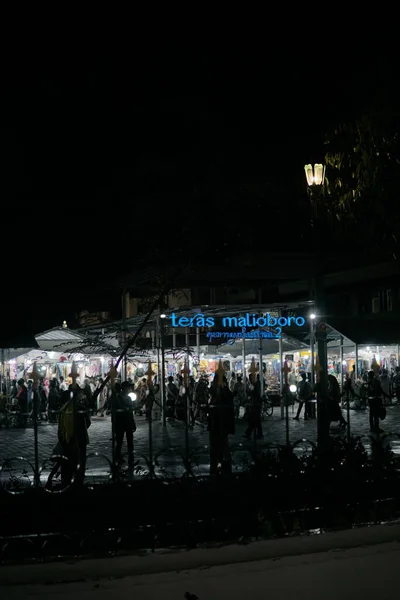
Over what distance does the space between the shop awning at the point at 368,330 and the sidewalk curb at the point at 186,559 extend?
56.2 ft

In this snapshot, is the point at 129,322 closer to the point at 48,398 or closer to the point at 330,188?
the point at 48,398

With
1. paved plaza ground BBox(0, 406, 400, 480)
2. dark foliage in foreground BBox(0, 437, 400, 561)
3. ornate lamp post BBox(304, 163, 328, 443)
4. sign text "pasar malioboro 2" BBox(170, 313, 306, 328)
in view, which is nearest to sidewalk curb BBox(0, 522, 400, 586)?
dark foliage in foreground BBox(0, 437, 400, 561)

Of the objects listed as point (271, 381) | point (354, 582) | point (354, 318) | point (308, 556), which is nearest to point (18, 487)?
point (308, 556)

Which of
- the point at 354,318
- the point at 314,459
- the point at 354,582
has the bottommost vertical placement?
the point at 354,582

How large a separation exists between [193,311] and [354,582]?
56.5 ft

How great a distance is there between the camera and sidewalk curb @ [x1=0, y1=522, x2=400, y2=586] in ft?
19.1

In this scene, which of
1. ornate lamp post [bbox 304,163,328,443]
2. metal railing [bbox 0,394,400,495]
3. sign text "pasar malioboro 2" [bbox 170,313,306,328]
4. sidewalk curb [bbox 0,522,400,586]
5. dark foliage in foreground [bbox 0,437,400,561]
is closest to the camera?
sidewalk curb [bbox 0,522,400,586]

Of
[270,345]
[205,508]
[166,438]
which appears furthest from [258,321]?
[205,508]

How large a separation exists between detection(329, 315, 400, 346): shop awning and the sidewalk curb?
56.2ft

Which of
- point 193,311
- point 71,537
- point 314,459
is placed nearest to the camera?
point 71,537

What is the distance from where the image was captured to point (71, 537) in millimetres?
7160

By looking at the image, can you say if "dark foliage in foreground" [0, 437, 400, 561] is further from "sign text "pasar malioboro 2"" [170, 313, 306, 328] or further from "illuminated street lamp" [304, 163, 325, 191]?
"sign text "pasar malioboro 2"" [170, 313, 306, 328]

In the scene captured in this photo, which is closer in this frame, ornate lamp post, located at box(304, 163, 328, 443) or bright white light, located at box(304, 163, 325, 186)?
ornate lamp post, located at box(304, 163, 328, 443)

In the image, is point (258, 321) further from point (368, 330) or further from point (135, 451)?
point (135, 451)
